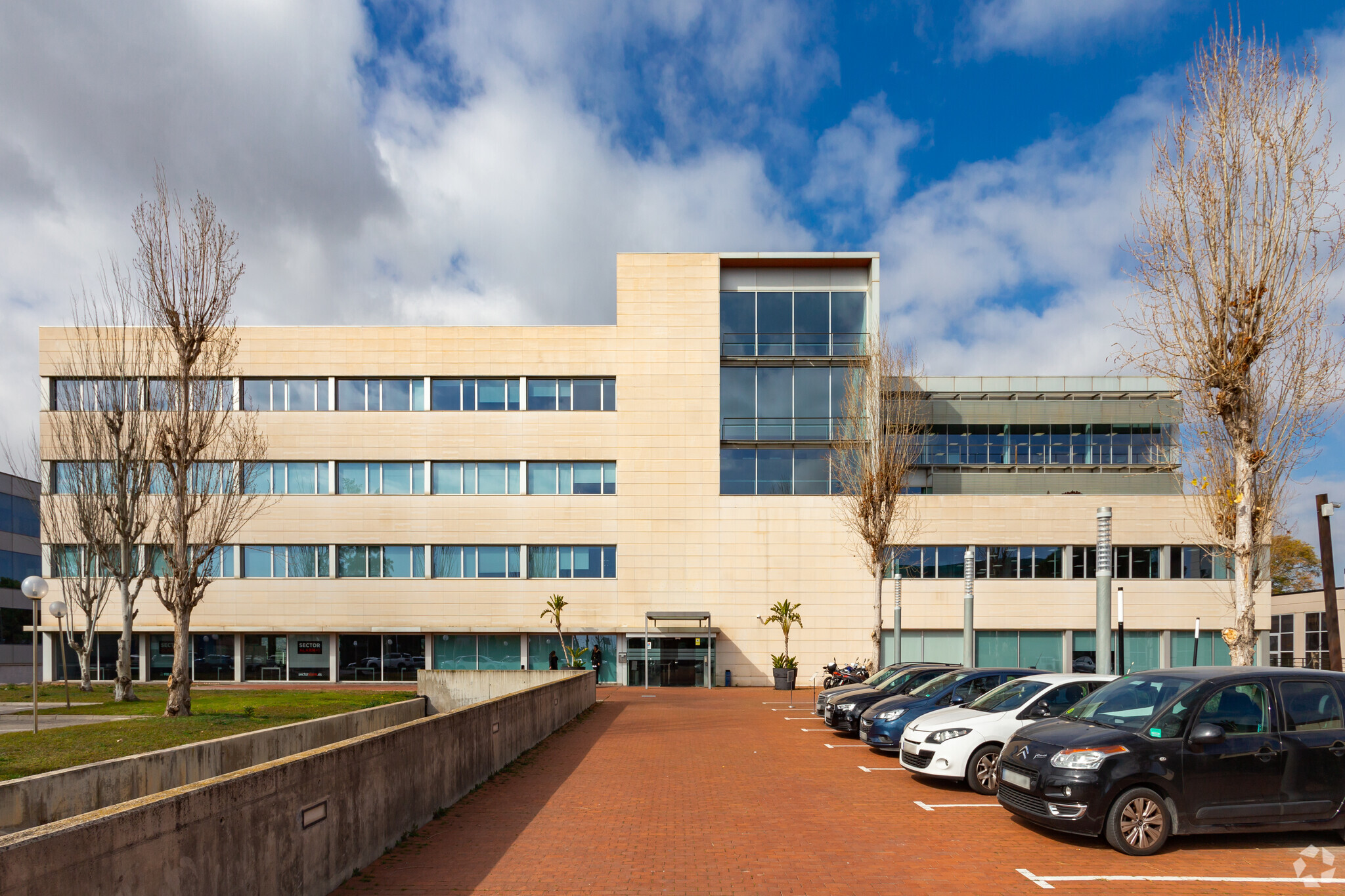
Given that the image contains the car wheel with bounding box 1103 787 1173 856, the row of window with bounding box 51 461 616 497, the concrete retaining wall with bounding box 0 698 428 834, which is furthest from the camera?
the row of window with bounding box 51 461 616 497

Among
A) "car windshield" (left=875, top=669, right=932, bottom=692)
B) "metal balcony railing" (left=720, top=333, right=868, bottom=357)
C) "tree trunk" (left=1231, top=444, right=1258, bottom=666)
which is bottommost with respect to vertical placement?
"car windshield" (left=875, top=669, right=932, bottom=692)

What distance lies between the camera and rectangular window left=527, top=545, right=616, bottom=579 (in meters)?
35.1

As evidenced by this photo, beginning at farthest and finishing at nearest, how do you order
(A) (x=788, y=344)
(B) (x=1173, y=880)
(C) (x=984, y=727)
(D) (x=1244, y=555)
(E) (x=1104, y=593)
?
(A) (x=788, y=344), (E) (x=1104, y=593), (D) (x=1244, y=555), (C) (x=984, y=727), (B) (x=1173, y=880)

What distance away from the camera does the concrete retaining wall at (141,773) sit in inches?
372

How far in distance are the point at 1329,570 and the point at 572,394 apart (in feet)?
84.9

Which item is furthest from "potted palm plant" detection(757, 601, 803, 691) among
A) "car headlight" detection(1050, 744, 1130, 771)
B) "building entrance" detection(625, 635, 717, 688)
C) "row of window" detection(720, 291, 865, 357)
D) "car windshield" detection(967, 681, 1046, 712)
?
"car headlight" detection(1050, 744, 1130, 771)

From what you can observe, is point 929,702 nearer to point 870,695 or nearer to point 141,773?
point 870,695

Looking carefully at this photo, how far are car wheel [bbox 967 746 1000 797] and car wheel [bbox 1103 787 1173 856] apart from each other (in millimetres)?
3143

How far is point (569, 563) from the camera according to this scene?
35.1m

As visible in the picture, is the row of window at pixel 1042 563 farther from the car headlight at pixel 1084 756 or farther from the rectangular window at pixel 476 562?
the car headlight at pixel 1084 756

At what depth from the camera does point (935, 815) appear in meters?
10.2

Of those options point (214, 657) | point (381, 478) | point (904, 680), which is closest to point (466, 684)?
point (381, 478)

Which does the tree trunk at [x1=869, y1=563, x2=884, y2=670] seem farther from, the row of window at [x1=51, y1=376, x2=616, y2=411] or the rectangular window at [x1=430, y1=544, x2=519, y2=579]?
the rectangular window at [x1=430, y1=544, x2=519, y2=579]

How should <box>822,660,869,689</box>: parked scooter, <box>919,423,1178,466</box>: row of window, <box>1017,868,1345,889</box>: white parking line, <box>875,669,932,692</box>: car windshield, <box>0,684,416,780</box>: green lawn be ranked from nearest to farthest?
<box>1017,868,1345,889</box>: white parking line → <box>0,684,416,780</box>: green lawn → <box>875,669,932,692</box>: car windshield → <box>822,660,869,689</box>: parked scooter → <box>919,423,1178,466</box>: row of window
